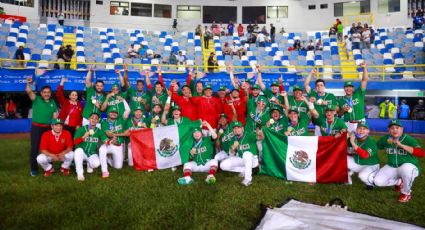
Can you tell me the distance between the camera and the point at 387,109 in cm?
1930

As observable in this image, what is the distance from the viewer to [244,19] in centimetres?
3428

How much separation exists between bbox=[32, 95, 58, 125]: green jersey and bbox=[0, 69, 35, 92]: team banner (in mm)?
7723

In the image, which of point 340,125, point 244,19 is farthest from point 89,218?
point 244,19

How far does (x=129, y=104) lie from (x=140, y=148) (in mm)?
2033

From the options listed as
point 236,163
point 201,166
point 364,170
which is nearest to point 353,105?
point 364,170

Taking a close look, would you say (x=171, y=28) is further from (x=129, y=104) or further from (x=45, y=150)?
(x=45, y=150)

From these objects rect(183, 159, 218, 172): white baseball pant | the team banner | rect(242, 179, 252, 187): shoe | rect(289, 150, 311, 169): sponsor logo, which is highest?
the team banner

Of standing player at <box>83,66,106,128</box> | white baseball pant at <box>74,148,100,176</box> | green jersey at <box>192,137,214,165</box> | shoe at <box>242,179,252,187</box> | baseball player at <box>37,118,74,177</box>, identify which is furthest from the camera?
standing player at <box>83,66,106,128</box>

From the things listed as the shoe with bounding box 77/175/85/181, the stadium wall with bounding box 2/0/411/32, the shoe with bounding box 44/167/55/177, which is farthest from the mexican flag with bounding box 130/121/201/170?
the stadium wall with bounding box 2/0/411/32

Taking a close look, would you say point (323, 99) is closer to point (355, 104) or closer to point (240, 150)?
point (355, 104)

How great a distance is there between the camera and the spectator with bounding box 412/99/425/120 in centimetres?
1847

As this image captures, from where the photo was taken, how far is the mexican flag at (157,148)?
8586 mm

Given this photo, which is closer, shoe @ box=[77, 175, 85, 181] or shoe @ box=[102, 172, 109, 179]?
shoe @ box=[77, 175, 85, 181]

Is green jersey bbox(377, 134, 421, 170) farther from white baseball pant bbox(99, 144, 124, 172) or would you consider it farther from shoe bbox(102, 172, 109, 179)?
white baseball pant bbox(99, 144, 124, 172)
